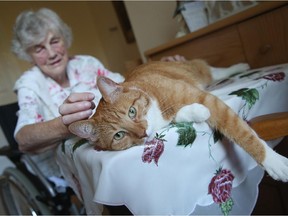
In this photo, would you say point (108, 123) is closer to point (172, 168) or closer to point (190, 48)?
point (172, 168)

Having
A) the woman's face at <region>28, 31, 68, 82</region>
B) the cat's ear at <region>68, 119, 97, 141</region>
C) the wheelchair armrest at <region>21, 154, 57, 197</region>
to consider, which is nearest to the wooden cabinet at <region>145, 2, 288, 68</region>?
the woman's face at <region>28, 31, 68, 82</region>

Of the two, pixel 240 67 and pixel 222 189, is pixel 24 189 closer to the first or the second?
pixel 222 189

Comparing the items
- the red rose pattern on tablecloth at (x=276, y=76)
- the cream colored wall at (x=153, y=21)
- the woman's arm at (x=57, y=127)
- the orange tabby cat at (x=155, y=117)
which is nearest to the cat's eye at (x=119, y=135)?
the orange tabby cat at (x=155, y=117)

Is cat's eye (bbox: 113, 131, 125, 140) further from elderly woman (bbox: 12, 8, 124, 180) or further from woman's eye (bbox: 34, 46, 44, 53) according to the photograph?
woman's eye (bbox: 34, 46, 44, 53)

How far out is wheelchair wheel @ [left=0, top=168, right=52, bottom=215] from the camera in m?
1.00

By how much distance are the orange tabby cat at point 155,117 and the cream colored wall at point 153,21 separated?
3.80ft

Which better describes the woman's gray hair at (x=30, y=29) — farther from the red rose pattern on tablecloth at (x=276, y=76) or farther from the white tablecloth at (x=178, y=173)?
the red rose pattern on tablecloth at (x=276, y=76)

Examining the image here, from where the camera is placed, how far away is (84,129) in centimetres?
66

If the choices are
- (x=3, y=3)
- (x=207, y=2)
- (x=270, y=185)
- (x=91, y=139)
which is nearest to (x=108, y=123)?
(x=91, y=139)

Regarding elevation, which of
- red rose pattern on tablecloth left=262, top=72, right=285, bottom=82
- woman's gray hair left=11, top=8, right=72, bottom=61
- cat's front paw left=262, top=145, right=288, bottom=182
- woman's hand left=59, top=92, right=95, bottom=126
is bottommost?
cat's front paw left=262, top=145, right=288, bottom=182

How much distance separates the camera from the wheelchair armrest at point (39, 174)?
1.22 metres

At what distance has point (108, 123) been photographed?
688 millimetres

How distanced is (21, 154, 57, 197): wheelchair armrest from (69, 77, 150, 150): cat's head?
2.18ft

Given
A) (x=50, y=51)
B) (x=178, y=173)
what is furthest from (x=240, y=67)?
(x=50, y=51)
